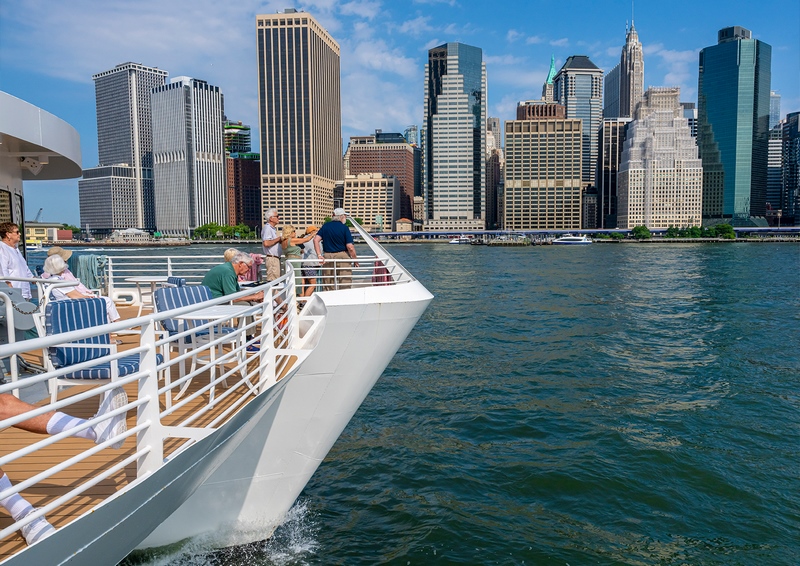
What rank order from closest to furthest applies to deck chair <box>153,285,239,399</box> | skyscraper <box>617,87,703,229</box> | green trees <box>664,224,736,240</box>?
deck chair <box>153,285,239,399</box> < green trees <box>664,224,736,240</box> < skyscraper <box>617,87,703,229</box>

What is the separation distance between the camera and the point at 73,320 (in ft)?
16.8

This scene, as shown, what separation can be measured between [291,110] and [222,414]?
193580 millimetres

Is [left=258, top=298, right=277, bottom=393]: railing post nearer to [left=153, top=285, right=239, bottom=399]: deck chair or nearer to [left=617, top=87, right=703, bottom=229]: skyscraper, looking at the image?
[left=153, top=285, right=239, bottom=399]: deck chair

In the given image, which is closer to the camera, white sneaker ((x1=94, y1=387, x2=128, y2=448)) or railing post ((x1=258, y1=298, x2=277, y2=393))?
white sneaker ((x1=94, y1=387, x2=128, y2=448))

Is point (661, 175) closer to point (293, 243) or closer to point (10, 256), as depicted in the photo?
point (293, 243)

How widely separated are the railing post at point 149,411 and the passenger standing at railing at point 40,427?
Answer: 145 millimetres

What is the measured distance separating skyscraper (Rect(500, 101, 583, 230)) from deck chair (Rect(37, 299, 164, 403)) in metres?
179

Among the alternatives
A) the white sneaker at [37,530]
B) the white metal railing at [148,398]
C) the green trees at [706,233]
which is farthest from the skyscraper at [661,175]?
the white sneaker at [37,530]

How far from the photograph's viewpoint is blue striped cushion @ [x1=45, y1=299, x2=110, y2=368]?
15.9ft

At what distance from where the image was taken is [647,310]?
2512 cm

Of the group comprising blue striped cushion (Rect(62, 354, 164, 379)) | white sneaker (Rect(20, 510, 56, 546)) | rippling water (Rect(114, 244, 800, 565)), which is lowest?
rippling water (Rect(114, 244, 800, 565))

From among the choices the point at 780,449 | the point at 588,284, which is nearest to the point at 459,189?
the point at 588,284

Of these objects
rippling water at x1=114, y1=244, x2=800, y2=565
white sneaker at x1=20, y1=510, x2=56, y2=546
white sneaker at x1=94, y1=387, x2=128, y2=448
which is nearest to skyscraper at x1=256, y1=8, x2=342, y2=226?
rippling water at x1=114, y1=244, x2=800, y2=565

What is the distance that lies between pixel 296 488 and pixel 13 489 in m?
4.41
